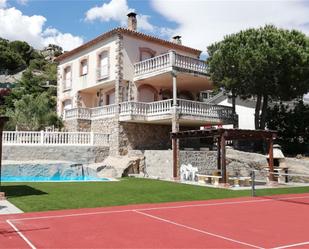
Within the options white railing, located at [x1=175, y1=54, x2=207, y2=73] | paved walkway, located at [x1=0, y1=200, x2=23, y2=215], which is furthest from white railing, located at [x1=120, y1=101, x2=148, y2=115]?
paved walkway, located at [x1=0, y1=200, x2=23, y2=215]

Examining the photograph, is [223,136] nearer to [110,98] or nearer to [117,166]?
[117,166]

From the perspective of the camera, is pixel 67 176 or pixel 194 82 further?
pixel 194 82

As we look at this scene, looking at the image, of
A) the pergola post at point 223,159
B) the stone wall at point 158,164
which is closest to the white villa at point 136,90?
the stone wall at point 158,164

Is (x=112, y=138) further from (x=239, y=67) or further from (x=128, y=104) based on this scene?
(x=239, y=67)

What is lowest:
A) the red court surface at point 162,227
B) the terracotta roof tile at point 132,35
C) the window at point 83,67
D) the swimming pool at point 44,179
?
the red court surface at point 162,227

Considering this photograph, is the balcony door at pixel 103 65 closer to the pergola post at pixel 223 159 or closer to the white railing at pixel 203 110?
the white railing at pixel 203 110

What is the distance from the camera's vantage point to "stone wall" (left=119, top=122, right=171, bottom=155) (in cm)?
2648

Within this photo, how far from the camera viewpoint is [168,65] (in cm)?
2580

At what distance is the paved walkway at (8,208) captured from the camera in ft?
34.6

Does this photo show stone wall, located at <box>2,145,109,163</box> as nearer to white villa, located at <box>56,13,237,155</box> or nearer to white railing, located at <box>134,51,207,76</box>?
white villa, located at <box>56,13,237,155</box>

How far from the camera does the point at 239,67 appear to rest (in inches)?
956

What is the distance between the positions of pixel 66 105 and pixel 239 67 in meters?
16.3

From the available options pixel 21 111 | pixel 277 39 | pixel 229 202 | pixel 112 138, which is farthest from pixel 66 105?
pixel 229 202

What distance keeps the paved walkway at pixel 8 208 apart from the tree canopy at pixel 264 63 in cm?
1663
